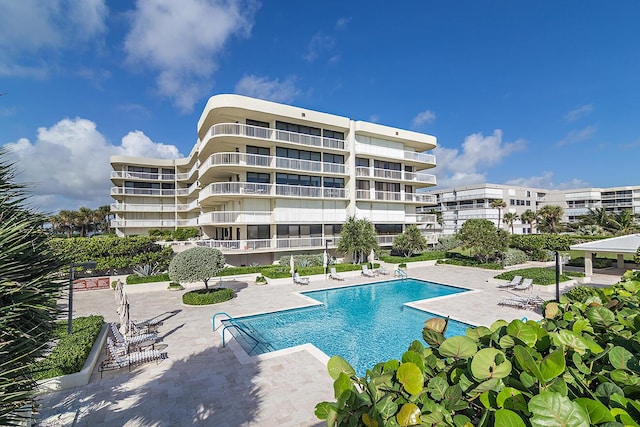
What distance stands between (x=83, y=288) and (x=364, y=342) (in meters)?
18.5

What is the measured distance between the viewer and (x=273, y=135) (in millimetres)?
24906

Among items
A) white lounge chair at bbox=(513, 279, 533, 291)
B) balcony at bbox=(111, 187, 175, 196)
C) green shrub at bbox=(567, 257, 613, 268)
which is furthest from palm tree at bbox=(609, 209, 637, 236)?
balcony at bbox=(111, 187, 175, 196)

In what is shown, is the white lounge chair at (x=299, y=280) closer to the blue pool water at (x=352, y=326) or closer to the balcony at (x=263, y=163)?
the blue pool water at (x=352, y=326)

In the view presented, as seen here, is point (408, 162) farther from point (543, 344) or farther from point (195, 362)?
point (543, 344)

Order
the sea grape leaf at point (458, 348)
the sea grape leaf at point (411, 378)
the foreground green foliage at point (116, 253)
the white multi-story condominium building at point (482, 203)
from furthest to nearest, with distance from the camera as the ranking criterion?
1. the white multi-story condominium building at point (482, 203)
2. the foreground green foliage at point (116, 253)
3. the sea grape leaf at point (458, 348)
4. the sea grape leaf at point (411, 378)

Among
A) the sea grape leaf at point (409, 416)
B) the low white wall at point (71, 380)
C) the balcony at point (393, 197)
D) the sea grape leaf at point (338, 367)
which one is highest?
the balcony at point (393, 197)

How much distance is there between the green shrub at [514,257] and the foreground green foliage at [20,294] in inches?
1131

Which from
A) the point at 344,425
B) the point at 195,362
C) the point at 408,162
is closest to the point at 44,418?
the point at 195,362

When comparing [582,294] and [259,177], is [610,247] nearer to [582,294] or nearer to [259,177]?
[582,294]

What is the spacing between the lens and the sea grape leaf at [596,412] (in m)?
1.09

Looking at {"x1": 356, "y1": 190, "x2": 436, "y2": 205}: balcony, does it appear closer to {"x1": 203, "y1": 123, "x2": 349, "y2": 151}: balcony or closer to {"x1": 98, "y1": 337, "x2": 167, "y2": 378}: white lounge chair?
{"x1": 203, "y1": 123, "x2": 349, "y2": 151}: balcony

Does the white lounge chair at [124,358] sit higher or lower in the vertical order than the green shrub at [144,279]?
lower

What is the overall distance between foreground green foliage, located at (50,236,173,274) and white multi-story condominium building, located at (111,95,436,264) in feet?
15.1

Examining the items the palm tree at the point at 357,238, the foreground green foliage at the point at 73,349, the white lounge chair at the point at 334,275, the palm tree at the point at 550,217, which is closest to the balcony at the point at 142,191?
the palm tree at the point at 357,238
